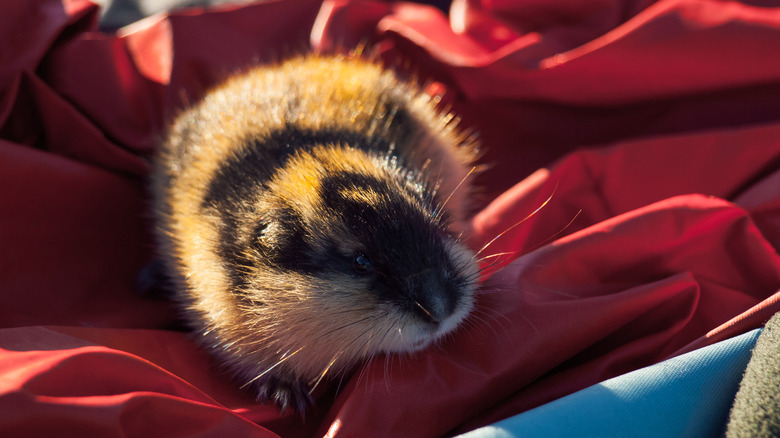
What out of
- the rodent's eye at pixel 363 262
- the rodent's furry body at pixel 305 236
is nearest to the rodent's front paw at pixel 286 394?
the rodent's furry body at pixel 305 236

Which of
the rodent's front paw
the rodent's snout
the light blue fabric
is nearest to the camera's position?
the light blue fabric

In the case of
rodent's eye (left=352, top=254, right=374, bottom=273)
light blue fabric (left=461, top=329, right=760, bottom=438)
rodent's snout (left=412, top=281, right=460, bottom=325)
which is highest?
rodent's eye (left=352, top=254, right=374, bottom=273)

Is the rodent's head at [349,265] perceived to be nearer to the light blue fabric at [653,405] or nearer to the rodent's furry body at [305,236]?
the rodent's furry body at [305,236]

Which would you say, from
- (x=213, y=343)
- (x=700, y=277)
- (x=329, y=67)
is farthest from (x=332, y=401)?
(x=329, y=67)

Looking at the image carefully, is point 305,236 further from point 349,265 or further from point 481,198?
point 481,198

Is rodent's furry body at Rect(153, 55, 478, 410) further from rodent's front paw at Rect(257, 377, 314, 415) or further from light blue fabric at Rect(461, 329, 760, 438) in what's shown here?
light blue fabric at Rect(461, 329, 760, 438)

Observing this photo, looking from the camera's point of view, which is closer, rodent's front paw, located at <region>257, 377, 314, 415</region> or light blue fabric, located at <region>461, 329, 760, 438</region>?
light blue fabric, located at <region>461, 329, 760, 438</region>

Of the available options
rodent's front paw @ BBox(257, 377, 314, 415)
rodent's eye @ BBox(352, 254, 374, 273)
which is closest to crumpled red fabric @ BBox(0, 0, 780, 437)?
rodent's front paw @ BBox(257, 377, 314, 415)

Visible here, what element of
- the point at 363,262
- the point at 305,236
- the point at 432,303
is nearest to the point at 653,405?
the point at 432,303
